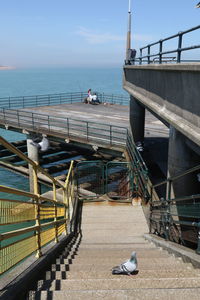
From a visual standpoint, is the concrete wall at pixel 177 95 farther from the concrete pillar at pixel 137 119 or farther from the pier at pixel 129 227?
the concrete pillar at pixel 137 119

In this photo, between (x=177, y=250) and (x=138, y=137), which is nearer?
(x=177, y=250)

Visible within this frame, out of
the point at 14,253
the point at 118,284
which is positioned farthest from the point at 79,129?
the point at 118,284

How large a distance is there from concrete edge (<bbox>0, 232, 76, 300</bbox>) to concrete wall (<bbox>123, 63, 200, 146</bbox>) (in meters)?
3.22

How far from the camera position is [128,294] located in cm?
297

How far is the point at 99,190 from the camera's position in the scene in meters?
17.6

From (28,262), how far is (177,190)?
535 cm

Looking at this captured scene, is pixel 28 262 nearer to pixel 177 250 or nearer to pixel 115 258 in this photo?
pixel 115 258

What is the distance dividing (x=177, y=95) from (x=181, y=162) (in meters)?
2.08

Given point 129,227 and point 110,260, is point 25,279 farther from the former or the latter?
point 129,227

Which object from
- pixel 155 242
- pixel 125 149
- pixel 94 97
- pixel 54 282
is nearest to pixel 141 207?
pixel 155 242

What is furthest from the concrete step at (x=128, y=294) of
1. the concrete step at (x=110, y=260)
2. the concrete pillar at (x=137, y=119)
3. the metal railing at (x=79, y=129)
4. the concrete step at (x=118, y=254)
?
the concrete pillar at (x=137, y=119)

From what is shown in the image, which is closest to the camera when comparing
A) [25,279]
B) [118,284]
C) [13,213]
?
[25,279]

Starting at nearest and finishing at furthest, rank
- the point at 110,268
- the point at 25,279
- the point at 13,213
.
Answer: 1. the point at 25,279
2. the point at 13,213
3. the point at 110,268

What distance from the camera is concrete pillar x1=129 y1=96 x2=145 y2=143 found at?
16062 mm
